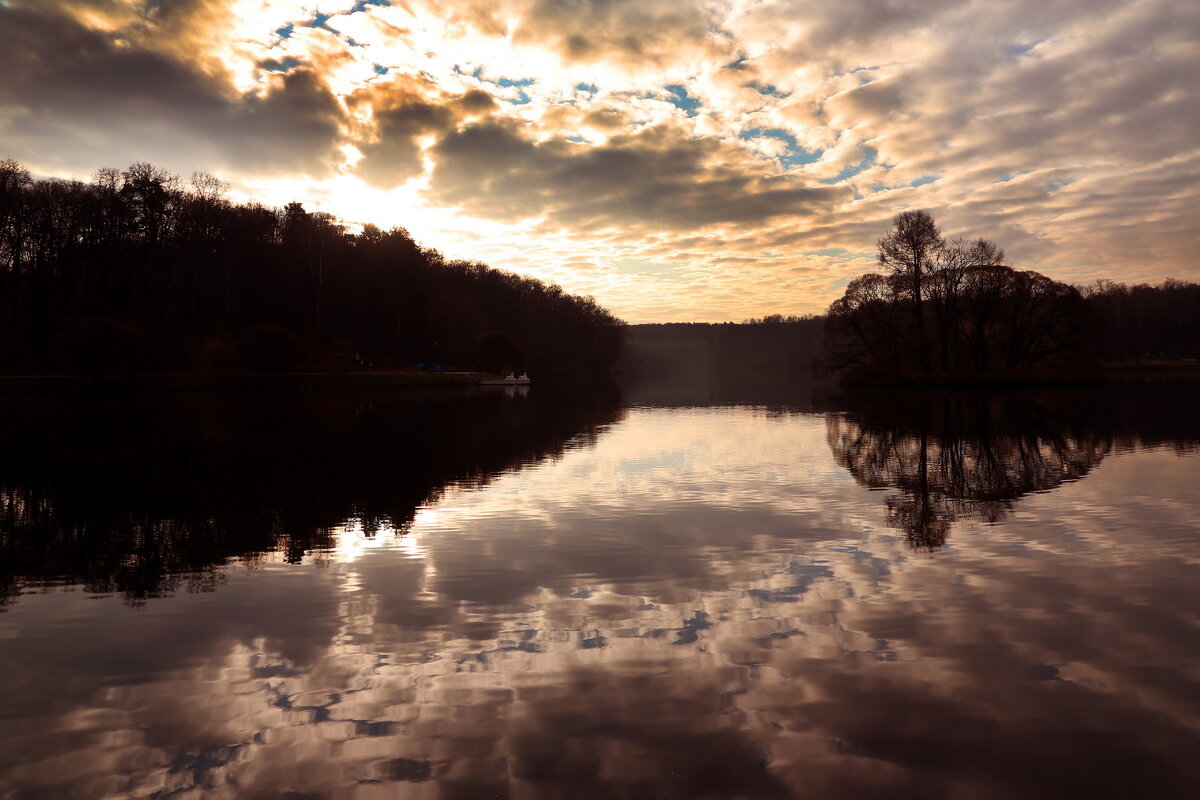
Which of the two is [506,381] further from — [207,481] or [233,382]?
[207,481]

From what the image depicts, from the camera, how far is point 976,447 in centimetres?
2608

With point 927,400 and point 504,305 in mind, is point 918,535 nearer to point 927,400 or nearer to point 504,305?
point 927,400

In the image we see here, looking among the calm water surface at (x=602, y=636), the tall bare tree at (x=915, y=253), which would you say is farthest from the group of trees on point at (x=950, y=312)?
the calm water surface at (x=602, y=636)

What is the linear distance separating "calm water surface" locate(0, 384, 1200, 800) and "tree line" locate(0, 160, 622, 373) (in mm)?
63578

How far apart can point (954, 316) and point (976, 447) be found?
59.7 m

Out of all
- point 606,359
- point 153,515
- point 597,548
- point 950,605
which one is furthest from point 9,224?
point 606,359

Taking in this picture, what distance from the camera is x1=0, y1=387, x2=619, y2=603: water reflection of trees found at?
1214 cm

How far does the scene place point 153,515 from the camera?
15391 mm

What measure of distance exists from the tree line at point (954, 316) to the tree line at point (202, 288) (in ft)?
167

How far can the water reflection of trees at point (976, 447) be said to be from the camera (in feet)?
52.5

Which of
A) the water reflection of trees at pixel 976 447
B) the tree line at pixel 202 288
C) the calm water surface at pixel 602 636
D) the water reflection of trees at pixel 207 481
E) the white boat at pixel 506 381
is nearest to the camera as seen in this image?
the calm water surface at pixel 602 636

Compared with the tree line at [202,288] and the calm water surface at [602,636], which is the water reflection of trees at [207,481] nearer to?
the calm water surface at [602,636]

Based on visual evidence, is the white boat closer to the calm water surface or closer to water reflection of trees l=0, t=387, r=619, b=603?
water reflection of trees l=0, t=387, r=619, b=603

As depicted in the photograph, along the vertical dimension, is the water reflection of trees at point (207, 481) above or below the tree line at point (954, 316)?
below
